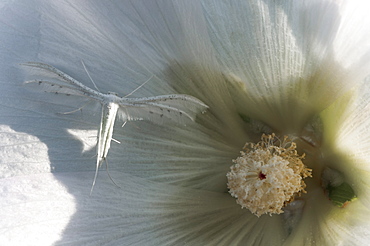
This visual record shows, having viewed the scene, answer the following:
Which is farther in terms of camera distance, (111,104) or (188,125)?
(188,125)

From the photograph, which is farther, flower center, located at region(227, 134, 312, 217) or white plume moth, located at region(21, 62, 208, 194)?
flower center, located at region(227, 134, 312, 217)

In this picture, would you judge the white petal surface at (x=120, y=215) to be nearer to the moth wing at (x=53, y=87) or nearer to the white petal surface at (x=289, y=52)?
the moth wing at (x=53, y=87)

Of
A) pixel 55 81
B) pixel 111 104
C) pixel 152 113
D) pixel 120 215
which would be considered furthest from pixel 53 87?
pixel 120 215

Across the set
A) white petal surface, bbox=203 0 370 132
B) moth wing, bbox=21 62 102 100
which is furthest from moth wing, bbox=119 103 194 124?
white petal surface, bbox=203 0 370 132

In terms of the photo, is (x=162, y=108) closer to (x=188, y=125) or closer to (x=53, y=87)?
(x=188, y=125)

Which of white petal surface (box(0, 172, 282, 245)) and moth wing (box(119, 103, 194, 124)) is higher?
moth wing (box(119, 103, 194, 124))

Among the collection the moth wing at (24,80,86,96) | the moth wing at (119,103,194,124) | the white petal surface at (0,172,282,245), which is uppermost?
the moth wing at (24,80,86,96)

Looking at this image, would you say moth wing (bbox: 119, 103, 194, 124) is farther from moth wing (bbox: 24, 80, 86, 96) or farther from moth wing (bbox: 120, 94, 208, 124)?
moth wing (bbox: 24, 80, 86, 96)

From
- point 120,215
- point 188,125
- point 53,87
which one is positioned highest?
point 53,87
